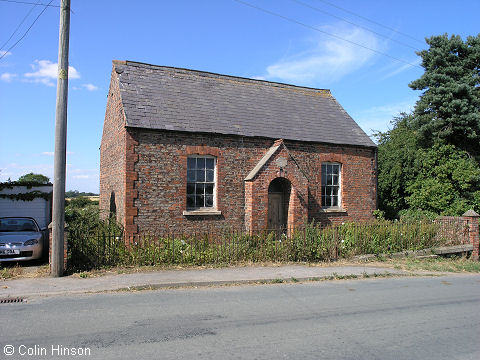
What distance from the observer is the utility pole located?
940 centimetres

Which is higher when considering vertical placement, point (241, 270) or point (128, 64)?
point (128, 64)

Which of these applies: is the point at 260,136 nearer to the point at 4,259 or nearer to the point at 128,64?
the point at 128,64

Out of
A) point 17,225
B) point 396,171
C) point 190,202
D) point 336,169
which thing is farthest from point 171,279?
point 396,171

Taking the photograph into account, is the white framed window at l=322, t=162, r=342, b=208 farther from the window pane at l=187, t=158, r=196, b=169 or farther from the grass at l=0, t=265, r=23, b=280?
the grass at l=0, t=265, r=23, b=280

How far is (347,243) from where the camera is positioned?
1316 centimetres

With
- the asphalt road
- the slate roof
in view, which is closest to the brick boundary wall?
the slate roof

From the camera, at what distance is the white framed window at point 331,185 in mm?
16984

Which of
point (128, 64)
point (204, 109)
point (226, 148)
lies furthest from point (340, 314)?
point (128, 64)

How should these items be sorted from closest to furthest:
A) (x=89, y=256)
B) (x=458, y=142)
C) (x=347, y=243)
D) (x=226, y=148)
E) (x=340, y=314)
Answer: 1. (x=340, y=314)
2. (x=89, y=256)
3. (x=347, y=243)
4. (x=226, y=148)
5. (x=458, y=142)

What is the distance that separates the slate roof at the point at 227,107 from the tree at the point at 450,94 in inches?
165

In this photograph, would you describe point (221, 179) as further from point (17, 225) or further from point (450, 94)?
point (450, 94)

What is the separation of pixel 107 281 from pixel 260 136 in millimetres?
8559

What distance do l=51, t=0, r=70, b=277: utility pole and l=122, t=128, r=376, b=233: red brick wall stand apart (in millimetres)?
3578

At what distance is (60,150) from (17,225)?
4.29 metres
